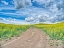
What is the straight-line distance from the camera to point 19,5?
7.61 meters

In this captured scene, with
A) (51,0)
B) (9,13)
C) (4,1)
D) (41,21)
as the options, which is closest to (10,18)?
(9,13)

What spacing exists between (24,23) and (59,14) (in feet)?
4.41

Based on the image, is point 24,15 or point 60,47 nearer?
point 60,47

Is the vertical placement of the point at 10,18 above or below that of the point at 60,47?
above

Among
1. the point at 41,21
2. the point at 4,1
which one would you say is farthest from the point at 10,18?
the point at 41,21

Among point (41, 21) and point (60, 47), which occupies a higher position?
point (41, 21)

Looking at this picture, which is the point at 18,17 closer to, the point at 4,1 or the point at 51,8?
the point at 4,1

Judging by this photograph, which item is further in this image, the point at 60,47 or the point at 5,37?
the point at 5,37

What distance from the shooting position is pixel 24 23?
768 cm

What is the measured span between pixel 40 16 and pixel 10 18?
1.11 metres

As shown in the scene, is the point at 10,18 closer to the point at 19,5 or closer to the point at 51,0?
the point at 19,5

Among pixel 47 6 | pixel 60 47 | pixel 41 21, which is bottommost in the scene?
pixel 60 47


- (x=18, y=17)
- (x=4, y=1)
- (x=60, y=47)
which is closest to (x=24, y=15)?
(x=18, y=17)

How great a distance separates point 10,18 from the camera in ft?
24.8
